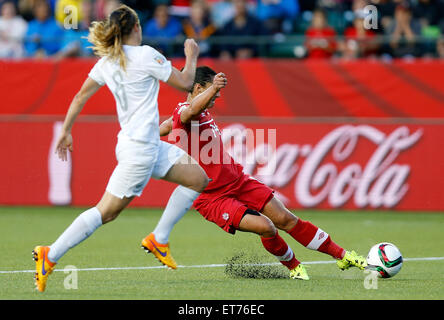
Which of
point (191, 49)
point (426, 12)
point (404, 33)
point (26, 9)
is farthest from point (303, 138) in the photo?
point (191, 49)

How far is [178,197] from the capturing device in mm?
7324

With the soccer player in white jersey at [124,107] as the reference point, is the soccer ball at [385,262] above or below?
below

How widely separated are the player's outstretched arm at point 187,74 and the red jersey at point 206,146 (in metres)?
0.79

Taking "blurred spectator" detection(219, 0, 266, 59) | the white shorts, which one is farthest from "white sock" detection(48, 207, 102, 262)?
"blurred spectator" detection(219, 0, 266, 59)

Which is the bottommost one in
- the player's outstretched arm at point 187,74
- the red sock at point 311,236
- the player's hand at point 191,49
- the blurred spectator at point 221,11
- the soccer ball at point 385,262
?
the soccer ball at point 385,262

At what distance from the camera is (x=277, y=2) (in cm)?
1816

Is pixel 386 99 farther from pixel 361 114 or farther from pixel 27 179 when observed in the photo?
pixel 27 179

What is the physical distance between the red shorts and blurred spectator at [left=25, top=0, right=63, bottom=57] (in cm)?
1045

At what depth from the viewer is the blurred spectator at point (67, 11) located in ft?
57.6

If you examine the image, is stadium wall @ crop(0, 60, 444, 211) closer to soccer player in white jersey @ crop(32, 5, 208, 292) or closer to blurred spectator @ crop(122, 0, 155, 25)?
blurred spectator @ crop(122, 0, 155, 25)

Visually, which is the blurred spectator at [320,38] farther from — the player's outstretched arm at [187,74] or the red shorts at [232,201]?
the player's outstretched arm at [187,74]

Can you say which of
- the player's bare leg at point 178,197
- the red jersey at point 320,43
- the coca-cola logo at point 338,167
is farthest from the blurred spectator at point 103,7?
the player's bare leg at point 178,197

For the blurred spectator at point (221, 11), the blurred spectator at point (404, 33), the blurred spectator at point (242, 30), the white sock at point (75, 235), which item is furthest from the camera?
the blurred spectator at point (221, 11)

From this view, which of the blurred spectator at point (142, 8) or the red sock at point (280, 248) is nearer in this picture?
the red sock at point (280, 248)
